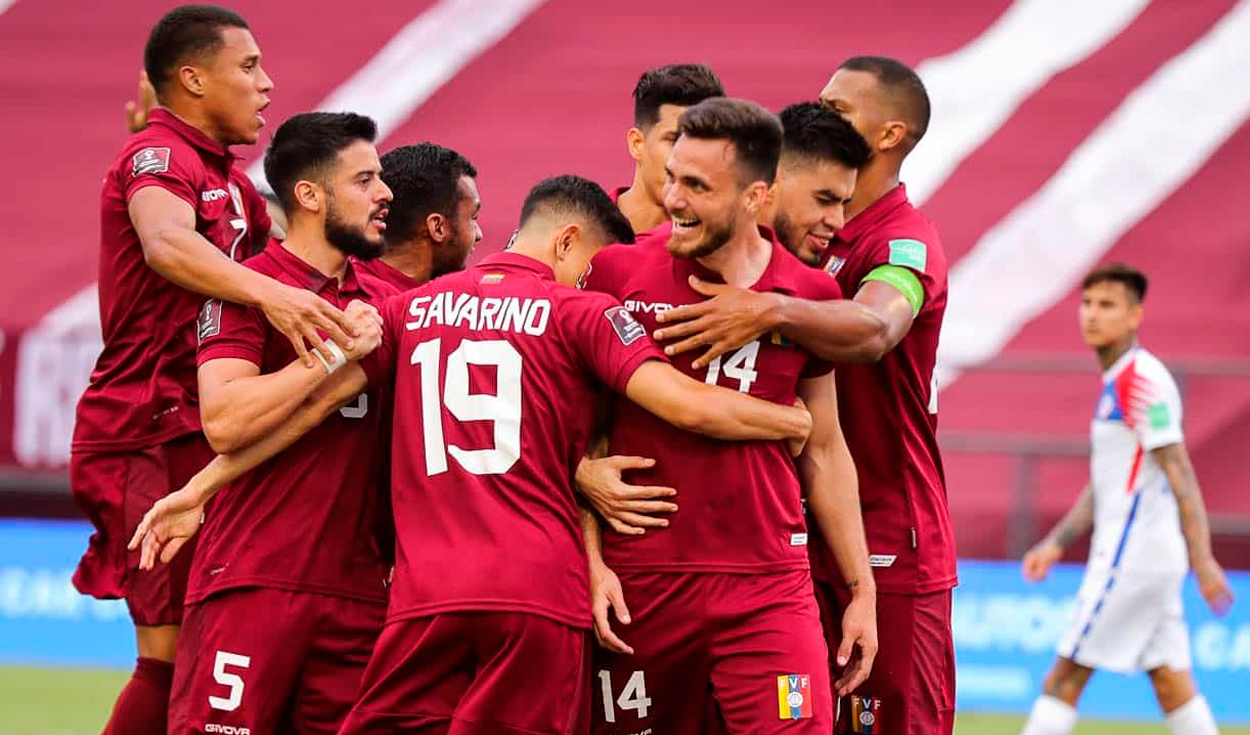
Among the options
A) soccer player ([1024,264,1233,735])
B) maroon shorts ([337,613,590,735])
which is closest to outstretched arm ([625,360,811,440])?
maroon shorts ([337,613,590,735])

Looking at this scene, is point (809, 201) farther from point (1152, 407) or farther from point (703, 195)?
point (1152, 407)

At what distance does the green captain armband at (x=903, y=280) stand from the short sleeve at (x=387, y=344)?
4.52 feet

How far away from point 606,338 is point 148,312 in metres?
1.95

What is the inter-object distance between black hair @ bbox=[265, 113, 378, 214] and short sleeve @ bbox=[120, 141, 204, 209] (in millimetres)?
477

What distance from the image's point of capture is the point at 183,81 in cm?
649

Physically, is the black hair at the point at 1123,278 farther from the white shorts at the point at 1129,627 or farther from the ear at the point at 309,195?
the ear at the point at 309,195

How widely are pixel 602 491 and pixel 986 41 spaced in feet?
40.8

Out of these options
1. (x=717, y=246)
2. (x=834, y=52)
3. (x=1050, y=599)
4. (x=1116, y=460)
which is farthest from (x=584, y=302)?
(x=834, y=52)

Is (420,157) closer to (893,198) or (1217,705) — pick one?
(893,198)

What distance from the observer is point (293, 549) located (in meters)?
5.53

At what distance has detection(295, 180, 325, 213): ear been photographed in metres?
5.73

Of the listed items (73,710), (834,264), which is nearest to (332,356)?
(834,264)

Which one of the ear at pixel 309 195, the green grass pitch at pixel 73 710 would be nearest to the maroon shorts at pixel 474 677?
the ear at pixel 309 195

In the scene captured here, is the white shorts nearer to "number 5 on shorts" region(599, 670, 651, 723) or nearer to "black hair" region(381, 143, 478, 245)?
"number 5 on shorts" region(599, 670, 651, 723)
